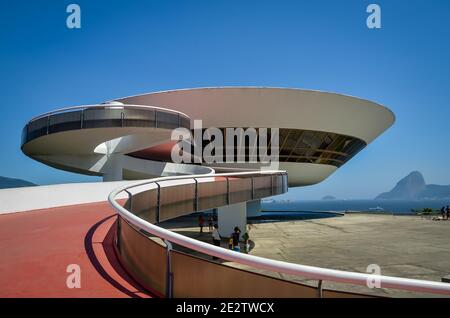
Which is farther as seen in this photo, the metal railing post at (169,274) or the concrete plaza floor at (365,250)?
the concrete plaza floor at (365,250)

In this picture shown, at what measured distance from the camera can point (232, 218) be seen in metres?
23.5

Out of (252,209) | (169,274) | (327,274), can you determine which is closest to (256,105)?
(252,209)

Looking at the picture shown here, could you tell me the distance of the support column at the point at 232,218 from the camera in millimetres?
23469

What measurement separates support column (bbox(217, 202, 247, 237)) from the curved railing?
7271 millimetres

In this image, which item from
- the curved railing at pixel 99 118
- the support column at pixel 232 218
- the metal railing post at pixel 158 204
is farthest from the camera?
the support column at pixel 232 218

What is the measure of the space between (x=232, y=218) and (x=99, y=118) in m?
10.8

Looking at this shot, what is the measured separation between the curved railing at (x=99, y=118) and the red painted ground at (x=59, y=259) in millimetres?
11914

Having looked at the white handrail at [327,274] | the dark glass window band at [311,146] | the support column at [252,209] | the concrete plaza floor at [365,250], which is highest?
the dark glass window band at [311,146]

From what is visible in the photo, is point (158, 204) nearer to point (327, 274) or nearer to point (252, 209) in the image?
point (327, 274)

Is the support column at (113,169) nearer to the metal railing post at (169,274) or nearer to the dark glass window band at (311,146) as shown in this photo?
the dark glass window band at (311,146)

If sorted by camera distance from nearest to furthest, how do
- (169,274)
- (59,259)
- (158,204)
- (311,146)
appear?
(169,274), (59,259), (158,204), (311,146)

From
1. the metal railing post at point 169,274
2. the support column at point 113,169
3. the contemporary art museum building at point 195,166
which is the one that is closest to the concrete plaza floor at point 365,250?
the contemporary art museum building at point 195,166
